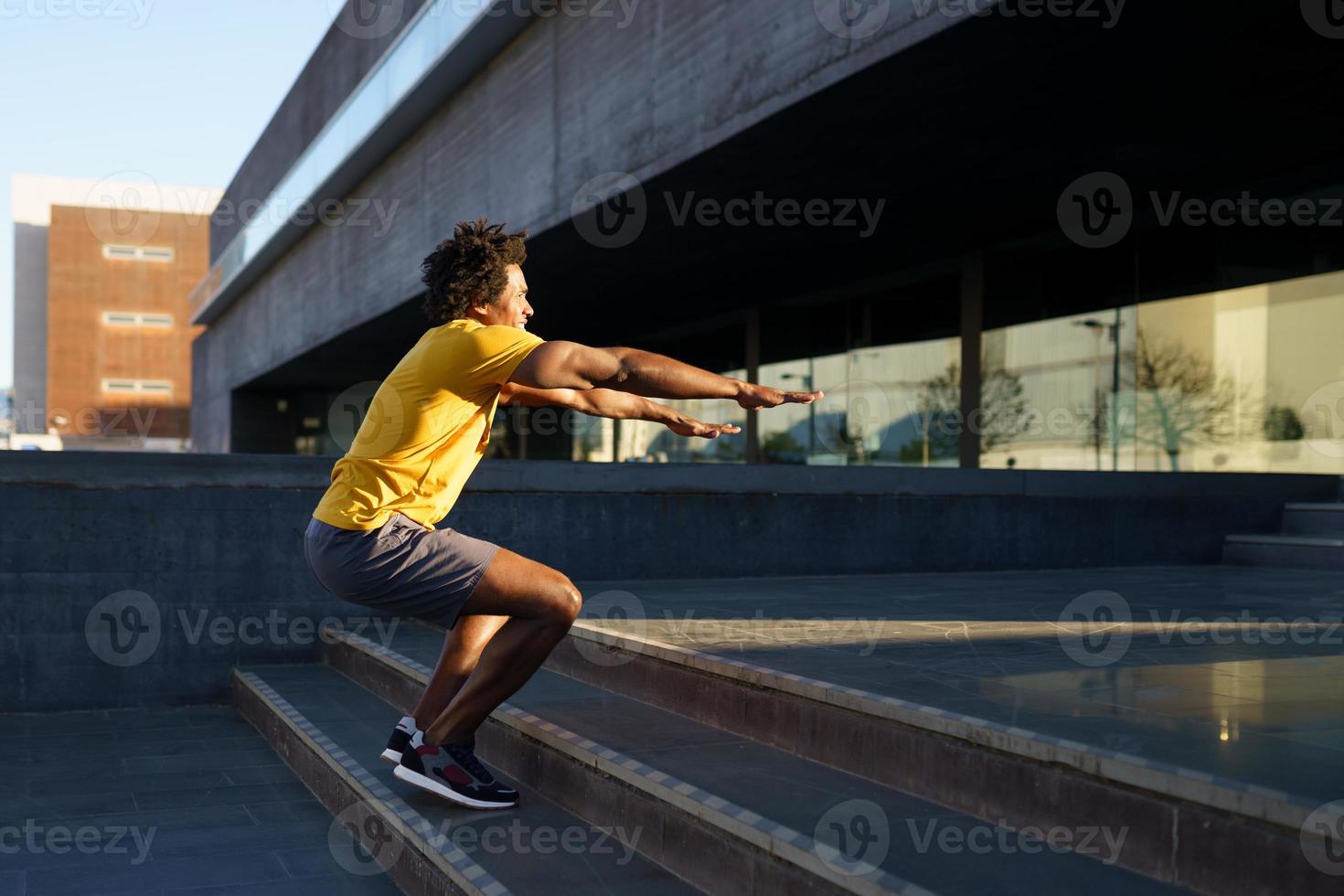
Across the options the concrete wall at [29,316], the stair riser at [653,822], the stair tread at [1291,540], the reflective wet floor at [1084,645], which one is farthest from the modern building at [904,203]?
the concrete wall at [29,316]

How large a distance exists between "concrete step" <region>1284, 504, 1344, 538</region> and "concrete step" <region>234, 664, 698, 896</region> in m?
8.17

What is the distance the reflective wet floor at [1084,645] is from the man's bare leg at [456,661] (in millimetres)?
1217

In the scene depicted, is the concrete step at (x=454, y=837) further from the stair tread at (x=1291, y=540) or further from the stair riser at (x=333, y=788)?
the stair tread at (x=1291, y=540)

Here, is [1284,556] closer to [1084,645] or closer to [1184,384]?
[1184,384]

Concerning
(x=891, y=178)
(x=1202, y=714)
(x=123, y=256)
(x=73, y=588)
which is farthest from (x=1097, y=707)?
(x=123, y=256)

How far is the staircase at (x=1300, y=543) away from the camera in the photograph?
30.0ft

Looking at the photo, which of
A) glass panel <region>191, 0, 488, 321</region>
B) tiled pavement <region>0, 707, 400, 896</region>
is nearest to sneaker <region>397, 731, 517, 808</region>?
tiled pavement <region>0, 707, 400, 896</region>

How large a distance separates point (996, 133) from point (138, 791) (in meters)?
7.07

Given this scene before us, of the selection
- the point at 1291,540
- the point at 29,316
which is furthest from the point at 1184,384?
the point at 29,316

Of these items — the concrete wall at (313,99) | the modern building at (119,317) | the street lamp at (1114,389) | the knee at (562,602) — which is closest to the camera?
the knee at (562,602)

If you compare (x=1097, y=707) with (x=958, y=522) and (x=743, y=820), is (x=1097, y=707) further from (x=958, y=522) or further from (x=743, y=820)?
(x=958, y=522)

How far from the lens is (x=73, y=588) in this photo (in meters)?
7.02

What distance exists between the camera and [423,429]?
11.5ft

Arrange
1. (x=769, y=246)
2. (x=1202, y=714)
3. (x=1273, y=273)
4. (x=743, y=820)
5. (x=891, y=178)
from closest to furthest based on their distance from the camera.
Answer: (x=743, y=820) → (x=1202, y=714) → (x=891, y=178) → (x=1273, y=273) → (x=769, y=246)
